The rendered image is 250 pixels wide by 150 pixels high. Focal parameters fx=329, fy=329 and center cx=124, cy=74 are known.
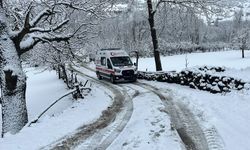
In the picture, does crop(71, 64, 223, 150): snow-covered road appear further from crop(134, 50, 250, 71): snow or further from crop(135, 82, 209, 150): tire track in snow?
crop(134, 50, 250, 71): snow

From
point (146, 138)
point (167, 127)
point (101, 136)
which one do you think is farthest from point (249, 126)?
point (101, 136)

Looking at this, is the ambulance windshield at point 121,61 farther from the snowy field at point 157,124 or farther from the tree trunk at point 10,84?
the tree trunk at point 10,84

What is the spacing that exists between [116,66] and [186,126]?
15.5 meters

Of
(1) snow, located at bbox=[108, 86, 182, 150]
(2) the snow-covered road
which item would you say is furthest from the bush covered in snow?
(1) snow, located at bbox=[108, 86, 182, 150]

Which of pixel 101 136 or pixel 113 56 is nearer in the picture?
pixel 101 136

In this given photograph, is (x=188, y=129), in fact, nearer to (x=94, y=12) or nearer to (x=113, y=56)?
(x=94, y=12)

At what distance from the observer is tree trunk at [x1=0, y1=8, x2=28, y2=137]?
42.5ft

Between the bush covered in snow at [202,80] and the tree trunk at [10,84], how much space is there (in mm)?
9315

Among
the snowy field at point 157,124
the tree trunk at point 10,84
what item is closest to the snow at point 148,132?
the snowy field at point 157,124

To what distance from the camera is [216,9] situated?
2462 centimetres

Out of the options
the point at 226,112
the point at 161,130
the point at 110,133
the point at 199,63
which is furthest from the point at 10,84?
the point at 199,63

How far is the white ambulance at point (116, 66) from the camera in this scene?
83.1 feet

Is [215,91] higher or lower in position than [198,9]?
lower

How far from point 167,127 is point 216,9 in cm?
1632
